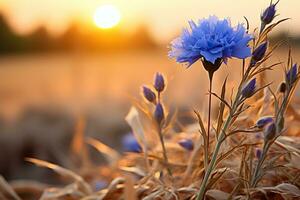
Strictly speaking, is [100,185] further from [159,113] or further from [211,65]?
[211,65]

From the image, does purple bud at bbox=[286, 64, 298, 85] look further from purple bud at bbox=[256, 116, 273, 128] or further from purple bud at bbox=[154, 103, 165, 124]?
purple bud at bbox=[154, 103, 165, 124]

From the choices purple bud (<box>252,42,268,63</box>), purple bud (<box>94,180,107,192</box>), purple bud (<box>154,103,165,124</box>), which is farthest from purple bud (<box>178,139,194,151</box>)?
purple bud (<box>252,42,268,63</box>)

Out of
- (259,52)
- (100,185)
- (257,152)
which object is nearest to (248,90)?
(259,52)

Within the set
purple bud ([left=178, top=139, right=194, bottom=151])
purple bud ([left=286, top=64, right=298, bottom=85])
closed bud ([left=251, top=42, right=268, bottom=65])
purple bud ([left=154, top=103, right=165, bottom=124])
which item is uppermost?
closed bud ([left=251, top=42, right=268, bottom=65])

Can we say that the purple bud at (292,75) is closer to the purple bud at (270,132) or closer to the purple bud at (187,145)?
the purple bud at (270,132)

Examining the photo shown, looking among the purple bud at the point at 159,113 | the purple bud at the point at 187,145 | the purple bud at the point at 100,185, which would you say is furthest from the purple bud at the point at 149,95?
the purple bud at the point at 100,185

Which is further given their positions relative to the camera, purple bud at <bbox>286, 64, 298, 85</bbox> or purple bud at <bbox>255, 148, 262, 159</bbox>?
purple bud at <bbox>255, 148, 262, 159</bbox>

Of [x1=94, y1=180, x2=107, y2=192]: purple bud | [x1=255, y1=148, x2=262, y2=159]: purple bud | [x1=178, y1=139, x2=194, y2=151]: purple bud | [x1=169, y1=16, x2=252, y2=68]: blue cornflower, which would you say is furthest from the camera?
[x1=94, y1=180, x2=107, y2=192]: purple bud

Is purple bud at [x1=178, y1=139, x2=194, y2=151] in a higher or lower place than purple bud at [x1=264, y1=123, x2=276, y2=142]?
lower
